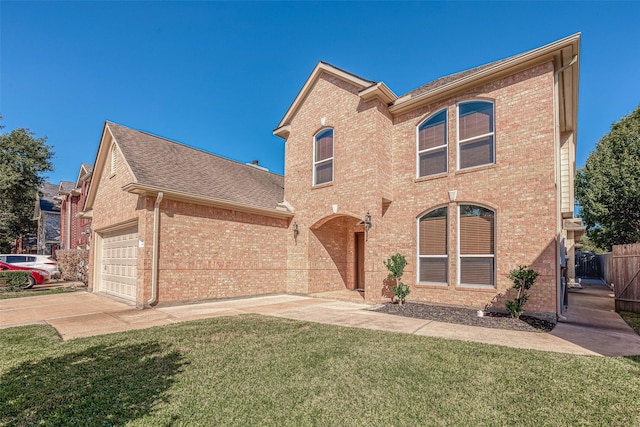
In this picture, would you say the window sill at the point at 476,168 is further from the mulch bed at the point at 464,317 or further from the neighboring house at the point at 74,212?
the neighboring house at the point at 74,212

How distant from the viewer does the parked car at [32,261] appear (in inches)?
623

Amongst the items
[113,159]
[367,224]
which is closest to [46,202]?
[113,159]

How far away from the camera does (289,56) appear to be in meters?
15.4

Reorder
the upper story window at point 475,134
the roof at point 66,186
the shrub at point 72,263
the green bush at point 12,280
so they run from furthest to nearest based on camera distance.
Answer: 1. the roof at point 66,186
2. the shrub at point 72,263
3. the green bush at point 12,280
4. the upper story window at point 475,134

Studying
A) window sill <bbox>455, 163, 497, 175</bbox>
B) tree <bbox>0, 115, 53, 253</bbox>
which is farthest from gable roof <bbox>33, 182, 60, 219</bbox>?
window sill <bbox>455, 163, 497, 175</bbox>

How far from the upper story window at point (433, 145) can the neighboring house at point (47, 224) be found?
32.7 m

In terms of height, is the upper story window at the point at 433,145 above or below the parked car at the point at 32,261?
above

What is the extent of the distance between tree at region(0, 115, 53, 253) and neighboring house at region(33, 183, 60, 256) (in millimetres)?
834

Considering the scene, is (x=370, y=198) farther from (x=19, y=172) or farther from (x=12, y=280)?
(x=19, y=172)

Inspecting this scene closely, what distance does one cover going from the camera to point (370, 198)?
1031cm

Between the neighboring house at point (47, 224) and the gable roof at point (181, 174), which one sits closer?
the gable roof at point (181, 174)

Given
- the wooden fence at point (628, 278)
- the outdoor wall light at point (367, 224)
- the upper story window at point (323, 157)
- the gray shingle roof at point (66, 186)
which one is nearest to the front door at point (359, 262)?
the upper story window at point (323, 157)

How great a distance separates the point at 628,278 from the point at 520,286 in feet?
14.9

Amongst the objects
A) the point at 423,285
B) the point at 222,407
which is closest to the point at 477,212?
the point at 423,285
